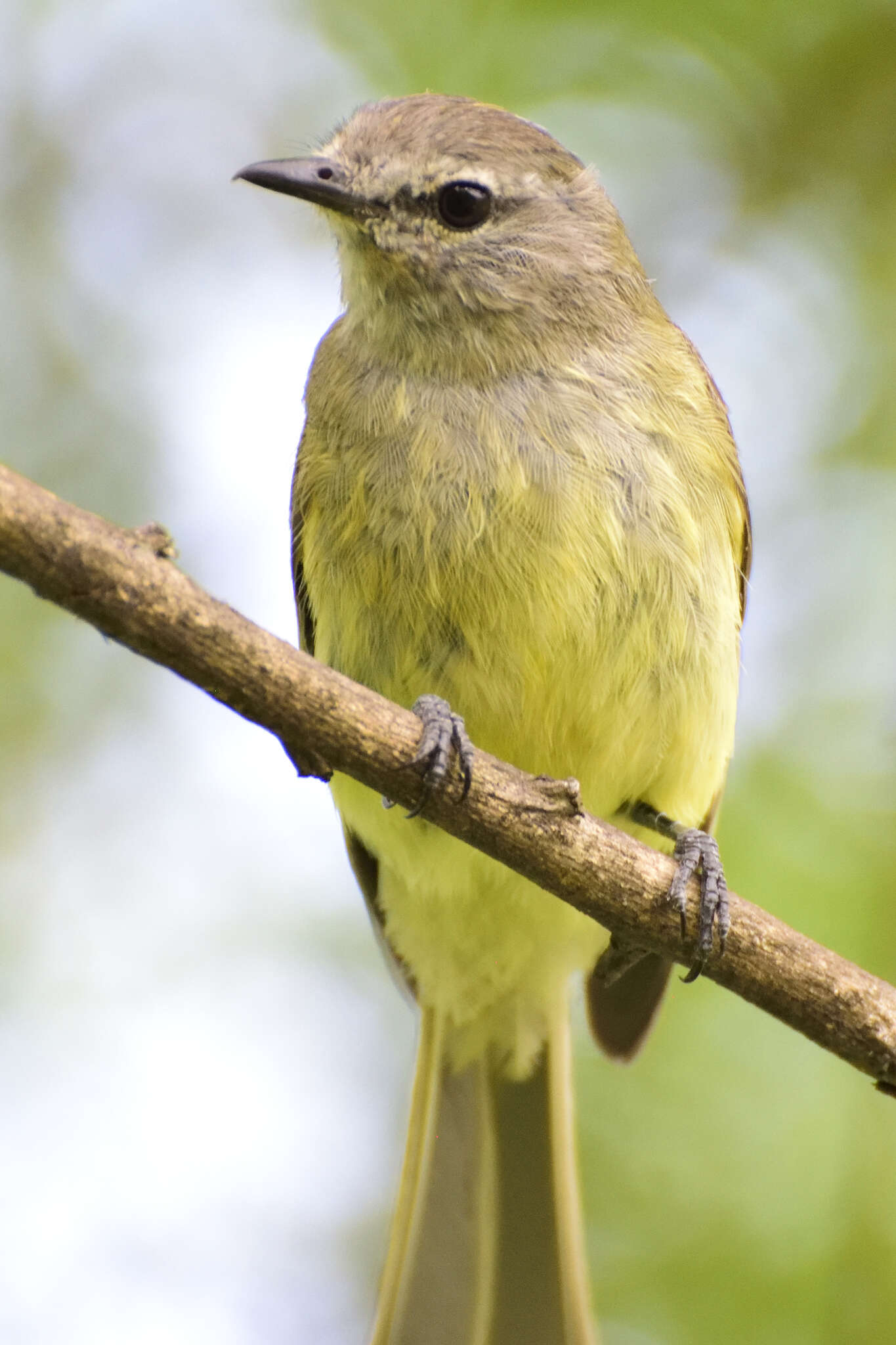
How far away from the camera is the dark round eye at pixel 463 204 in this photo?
4.26 meters

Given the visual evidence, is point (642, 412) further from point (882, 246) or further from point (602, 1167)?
point (602, 1167)

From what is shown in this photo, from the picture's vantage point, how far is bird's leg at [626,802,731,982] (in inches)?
136

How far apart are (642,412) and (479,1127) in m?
2.44

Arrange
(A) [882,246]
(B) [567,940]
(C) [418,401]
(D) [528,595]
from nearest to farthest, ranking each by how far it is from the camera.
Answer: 1. (D) [528,595]
2. (C) [418,401]
3. (B) [567,940]
4. (A) [882,246]

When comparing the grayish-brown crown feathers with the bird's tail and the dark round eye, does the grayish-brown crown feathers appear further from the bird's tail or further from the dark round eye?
the bird's tail

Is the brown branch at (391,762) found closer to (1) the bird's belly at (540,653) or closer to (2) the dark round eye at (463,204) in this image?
(1) the bird's belly at (540,653)

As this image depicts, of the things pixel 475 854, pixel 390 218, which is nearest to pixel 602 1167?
pixel 475 854

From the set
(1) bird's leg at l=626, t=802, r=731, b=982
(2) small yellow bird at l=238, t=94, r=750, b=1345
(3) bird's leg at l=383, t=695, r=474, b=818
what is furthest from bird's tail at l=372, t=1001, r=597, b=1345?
(3) bird's leg at l=383, t=695, r=474, b=818

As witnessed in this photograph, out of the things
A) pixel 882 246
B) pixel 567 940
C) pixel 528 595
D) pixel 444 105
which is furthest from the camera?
pixel 882 246

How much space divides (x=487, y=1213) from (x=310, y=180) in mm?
3218

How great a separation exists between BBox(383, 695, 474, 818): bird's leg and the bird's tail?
1995 millimetres

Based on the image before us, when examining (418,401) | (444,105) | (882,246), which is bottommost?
(418,401)

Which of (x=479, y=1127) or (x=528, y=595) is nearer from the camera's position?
(x=528, y=595)

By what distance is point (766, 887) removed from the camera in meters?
5.08
